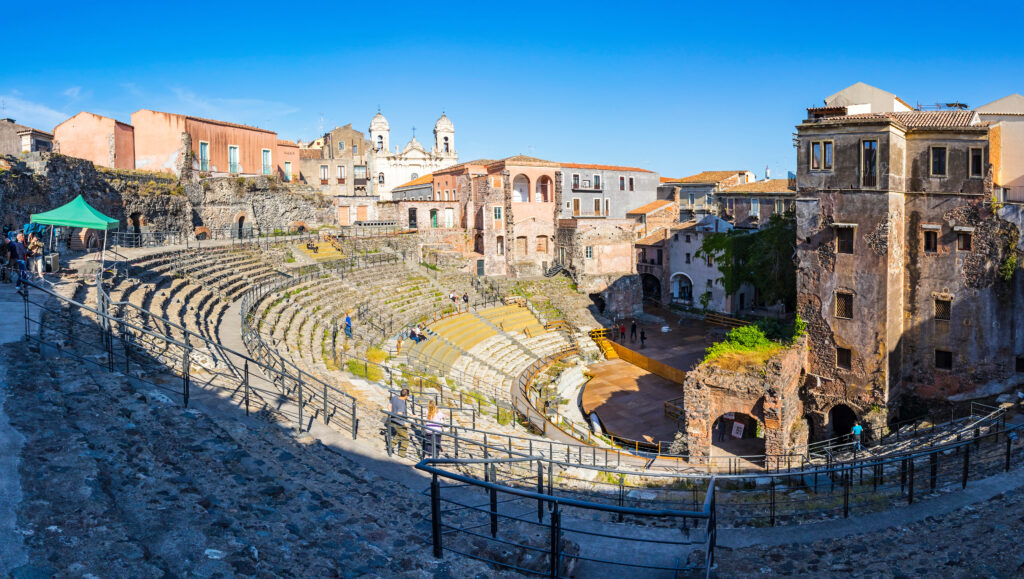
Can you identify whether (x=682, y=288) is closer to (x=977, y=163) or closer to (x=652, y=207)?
(x=652, y=207)

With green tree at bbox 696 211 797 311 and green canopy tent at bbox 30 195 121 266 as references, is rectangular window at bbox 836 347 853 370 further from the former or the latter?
green canopy tent at bbox 30 195 121 266

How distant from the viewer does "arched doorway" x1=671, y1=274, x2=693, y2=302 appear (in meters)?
45.0

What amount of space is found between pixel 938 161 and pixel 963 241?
9.74ft

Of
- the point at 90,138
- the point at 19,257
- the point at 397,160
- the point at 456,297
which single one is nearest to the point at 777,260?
the point at 456,297

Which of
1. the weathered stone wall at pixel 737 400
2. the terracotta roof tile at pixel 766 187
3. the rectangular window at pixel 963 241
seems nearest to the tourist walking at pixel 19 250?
the weathered stone wall at pixel 737 400

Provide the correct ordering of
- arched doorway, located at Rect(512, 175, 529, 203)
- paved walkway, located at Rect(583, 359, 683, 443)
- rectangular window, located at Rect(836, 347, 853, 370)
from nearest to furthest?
rectangular window, located at Rect(836, 347, 853, 370) < paved walkway, located at Rect(583, 359, 683, 443) < arched doorway, located at Rect(512, 175, 529, 203)

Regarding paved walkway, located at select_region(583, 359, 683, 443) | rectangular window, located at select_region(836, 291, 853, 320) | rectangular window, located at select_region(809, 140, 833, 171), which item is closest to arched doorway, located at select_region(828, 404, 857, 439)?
rectangular window, located at select_region(836, 291, 853, 320)

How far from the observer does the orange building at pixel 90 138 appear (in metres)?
35.2

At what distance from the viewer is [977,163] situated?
75.3ft

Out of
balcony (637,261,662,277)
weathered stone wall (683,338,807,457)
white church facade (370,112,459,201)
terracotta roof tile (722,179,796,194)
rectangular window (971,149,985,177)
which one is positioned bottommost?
weathered stone wall (683,338,807,457)

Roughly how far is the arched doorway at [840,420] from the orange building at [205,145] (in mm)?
35973

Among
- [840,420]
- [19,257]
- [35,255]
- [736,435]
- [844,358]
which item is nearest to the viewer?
[19,257]

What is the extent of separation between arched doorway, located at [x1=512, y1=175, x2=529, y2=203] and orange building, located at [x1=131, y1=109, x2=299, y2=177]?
16.8m

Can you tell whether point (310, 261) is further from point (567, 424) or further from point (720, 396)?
point (720, 396)
